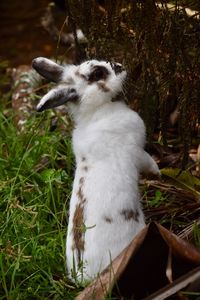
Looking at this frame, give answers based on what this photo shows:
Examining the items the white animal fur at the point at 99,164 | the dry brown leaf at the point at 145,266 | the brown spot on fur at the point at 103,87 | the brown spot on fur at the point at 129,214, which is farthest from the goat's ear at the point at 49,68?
the dry brown leaf at the point at 145,266

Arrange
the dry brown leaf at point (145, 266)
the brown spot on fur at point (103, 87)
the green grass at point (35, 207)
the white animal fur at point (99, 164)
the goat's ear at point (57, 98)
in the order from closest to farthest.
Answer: the dry brown leaf at point (145, 266)
the white animal fur at point (99, 164)
the green grass at point (35, 207)
the goat's ear at point (57, 98)
the brown spot on fur at point (103, 87)

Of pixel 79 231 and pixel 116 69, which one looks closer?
pixel 79 231

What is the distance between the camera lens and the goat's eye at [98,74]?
197 inches

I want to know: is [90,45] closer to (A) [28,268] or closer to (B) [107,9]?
(B) [107,9]

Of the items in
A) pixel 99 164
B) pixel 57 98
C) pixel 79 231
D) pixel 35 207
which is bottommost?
pixel 35 207

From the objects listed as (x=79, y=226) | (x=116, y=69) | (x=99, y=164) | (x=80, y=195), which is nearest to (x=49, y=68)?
(x=116, y=69)

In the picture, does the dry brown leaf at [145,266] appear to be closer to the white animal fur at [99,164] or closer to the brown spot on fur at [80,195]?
the white animal fur at [99,164]

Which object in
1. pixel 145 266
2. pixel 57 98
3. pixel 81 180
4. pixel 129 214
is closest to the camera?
pixel 145 266

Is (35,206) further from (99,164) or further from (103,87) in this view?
(103,87)

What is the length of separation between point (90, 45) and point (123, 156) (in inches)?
28.8

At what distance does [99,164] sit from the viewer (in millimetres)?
4688

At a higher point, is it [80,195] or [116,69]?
[116,69]

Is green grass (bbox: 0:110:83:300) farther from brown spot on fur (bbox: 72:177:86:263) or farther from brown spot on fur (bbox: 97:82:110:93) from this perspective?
brown spot on fur (bbox: 97:82:110:93)

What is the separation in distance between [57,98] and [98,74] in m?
0.33
